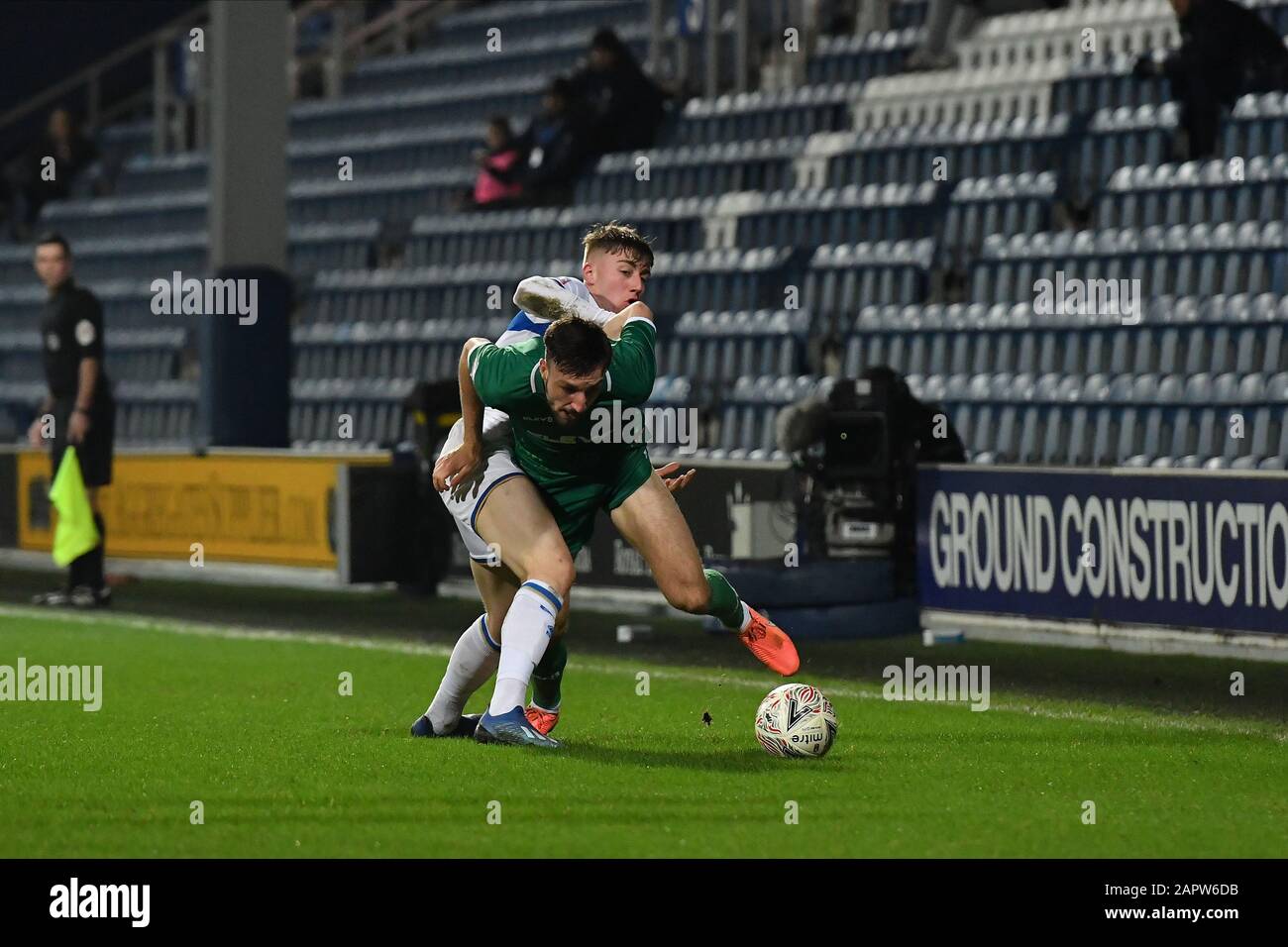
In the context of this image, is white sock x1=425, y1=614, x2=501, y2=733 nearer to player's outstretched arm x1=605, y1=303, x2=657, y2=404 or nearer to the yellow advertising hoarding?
player's outstretched arm x1=605, y1=303, x2=657, y2=404

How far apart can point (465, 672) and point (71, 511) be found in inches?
296

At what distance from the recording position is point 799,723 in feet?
26.8

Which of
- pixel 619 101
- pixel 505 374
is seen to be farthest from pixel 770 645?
pixel 619 101


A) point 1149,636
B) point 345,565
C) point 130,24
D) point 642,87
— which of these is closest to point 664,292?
point 642,87

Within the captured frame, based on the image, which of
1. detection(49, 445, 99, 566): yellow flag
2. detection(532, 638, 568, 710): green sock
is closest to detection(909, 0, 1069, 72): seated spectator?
detection(49, 445, 99, 566): yellow flag

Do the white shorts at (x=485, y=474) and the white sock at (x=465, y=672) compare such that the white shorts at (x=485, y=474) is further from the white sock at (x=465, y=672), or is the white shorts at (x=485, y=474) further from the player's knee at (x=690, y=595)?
the player's knee at (x=690, y=595)

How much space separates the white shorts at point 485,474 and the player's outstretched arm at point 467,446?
94 mm

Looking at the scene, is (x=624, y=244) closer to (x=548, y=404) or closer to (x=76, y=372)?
(x=548, y=404)

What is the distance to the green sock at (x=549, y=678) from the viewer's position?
8508mm

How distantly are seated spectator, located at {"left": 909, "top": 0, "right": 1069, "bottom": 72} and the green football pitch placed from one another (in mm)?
9369

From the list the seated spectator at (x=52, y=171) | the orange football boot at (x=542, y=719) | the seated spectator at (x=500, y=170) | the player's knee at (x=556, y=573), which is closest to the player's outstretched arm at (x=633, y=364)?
the player's knee at (x=556, y=573)

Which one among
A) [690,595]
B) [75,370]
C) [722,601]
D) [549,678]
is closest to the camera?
[690,595]
